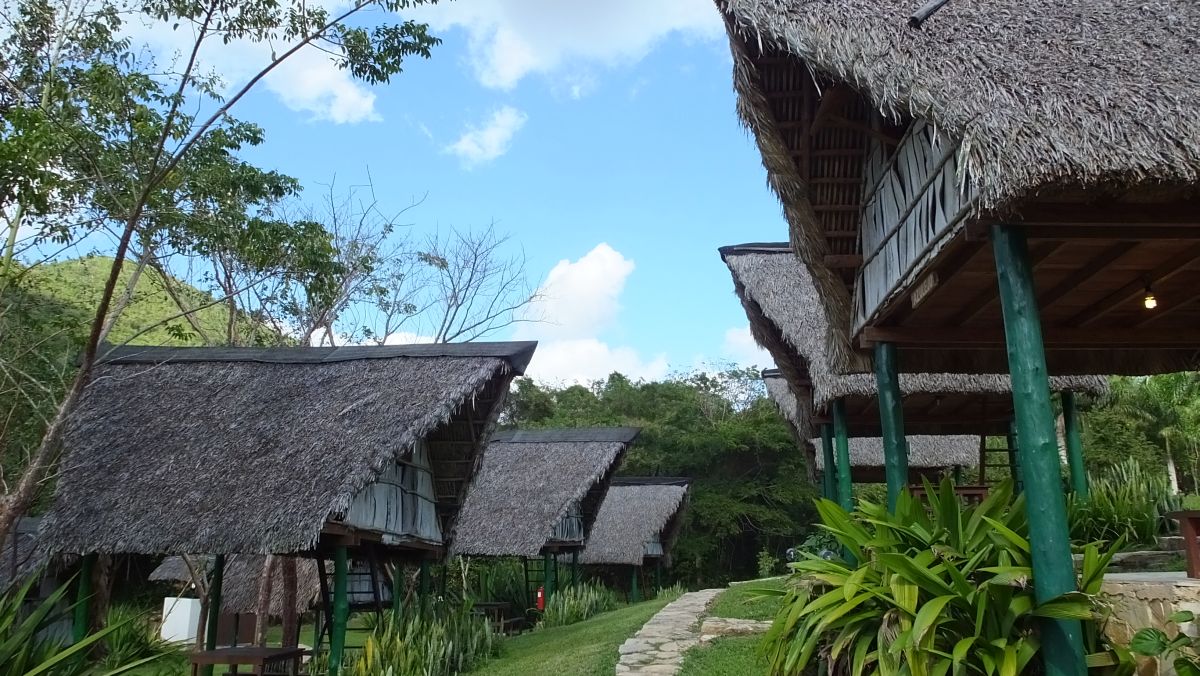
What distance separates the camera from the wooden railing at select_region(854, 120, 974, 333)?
4.94 metres

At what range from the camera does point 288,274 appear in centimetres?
1220

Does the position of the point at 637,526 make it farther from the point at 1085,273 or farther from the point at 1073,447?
the point at 1085,273

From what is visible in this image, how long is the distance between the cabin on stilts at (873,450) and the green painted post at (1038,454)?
9.69 metres

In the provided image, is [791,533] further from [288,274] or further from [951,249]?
[951,249]

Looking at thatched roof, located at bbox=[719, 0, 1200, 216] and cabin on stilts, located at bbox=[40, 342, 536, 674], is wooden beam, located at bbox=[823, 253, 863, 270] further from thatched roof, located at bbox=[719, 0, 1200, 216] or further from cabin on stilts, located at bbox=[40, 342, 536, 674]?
cabin on stilts, located at bbox=[40, 342, 536, 674]

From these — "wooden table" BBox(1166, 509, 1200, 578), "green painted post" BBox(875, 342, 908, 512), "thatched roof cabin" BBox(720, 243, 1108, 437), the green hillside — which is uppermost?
the green hillside

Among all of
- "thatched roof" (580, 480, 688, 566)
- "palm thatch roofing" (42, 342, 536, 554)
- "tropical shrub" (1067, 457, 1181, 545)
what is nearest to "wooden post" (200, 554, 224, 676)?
"palm thatch roofing" (42, 342, 536, 554)

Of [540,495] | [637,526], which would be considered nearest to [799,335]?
[540,495]

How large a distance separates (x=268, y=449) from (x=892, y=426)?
6624 mm

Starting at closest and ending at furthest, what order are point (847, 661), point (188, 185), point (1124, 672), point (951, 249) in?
point (1124, 672), point (847, 661), point (951, 249), point (188, 185)

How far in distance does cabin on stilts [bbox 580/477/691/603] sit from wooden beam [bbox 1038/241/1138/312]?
18.0 metres

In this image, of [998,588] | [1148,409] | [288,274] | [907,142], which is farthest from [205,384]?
[1148,409]

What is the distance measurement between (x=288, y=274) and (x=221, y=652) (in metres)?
5.34

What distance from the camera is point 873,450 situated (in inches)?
618
